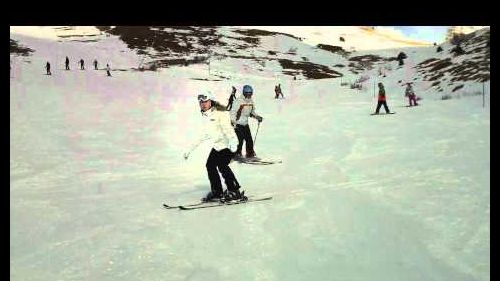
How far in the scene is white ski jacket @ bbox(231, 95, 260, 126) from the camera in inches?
396

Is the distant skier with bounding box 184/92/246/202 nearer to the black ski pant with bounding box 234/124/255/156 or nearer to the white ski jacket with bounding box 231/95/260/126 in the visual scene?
the white ski jacket with bounding box 231/95/260/126

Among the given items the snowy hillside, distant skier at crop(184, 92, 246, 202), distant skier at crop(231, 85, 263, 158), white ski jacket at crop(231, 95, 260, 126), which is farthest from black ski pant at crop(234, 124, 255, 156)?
distant skier at crop(184, 92, 246, 202)

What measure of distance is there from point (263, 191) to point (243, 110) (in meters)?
2.32

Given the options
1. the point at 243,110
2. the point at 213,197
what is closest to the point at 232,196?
the point at 213,197

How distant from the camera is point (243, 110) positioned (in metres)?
10.2

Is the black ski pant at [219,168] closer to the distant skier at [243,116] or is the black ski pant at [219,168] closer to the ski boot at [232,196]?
the ski boot at [232,196]

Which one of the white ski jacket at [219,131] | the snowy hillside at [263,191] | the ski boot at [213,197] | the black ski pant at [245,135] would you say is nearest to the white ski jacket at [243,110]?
the black ski pant at [245,135]

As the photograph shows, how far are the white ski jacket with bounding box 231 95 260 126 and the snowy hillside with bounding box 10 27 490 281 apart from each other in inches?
37.9

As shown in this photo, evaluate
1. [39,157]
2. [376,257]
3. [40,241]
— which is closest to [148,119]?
[39,157]

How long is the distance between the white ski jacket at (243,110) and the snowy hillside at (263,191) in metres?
0.96

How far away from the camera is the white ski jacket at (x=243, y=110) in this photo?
10.0 metres

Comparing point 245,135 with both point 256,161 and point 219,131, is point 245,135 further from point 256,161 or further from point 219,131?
point 219,131

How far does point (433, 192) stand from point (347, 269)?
2.75m
